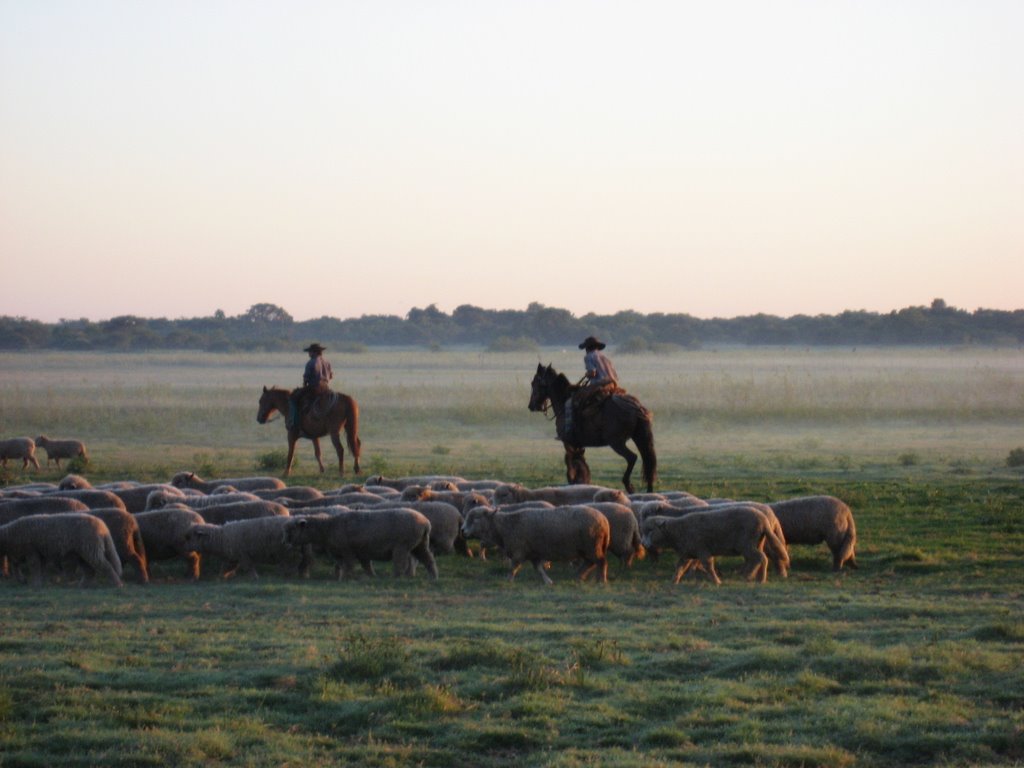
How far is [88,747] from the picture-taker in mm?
7297

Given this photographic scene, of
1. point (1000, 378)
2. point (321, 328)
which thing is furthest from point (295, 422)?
point (321, 328)

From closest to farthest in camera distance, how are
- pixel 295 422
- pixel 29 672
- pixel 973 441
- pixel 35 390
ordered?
pixel 29 672 < pixel 295 422 < pixel 973 441 < pixel 35 390

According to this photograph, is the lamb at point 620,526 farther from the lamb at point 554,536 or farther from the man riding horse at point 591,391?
the man riding horse at point 591,391

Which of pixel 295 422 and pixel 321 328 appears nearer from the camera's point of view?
pixel 295 422

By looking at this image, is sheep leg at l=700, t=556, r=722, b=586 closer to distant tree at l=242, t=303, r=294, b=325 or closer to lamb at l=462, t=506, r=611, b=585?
lamb at l=462, t=506, r=611, b=585

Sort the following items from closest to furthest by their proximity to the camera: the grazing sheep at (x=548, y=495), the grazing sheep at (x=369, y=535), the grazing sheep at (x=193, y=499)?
1. the grazing sheep at (x=369, y=535)
2. the grazing sheep at (x=193, y=499)
3. the grazing sheep at (x=548, y=495)

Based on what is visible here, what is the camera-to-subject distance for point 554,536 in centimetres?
1378

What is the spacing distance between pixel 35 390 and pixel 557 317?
88.6 meters

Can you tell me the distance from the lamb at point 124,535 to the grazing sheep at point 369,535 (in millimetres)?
1599

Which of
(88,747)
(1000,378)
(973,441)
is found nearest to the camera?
(88,747)

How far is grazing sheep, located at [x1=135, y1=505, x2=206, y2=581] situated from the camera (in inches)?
565

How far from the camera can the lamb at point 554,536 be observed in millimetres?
13773

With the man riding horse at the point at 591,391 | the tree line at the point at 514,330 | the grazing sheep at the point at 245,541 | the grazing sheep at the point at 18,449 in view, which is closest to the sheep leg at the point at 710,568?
the grazing sheep at the point at 245,541

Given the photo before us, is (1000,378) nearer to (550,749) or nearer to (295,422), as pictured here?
(295,422)
